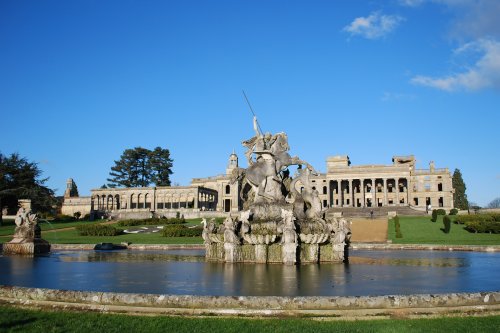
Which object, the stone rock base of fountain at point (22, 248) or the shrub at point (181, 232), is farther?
the shrub at point (181, 232)

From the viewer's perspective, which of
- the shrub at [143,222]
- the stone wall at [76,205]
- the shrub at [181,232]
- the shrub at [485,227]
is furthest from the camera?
the stone wall at [76,205]

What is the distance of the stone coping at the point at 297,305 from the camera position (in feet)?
26.3

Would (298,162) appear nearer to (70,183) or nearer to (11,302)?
(11,302)

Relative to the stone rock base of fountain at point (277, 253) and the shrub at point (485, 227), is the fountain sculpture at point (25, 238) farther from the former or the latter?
the shrub at point (485, 227)

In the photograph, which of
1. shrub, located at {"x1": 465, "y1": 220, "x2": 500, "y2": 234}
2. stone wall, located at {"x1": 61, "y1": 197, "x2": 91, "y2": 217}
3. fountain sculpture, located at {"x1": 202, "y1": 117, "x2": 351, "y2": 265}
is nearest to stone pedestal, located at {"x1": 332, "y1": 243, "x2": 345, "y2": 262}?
fountain sculpture, located at {"x1": 202, "y1": 117, "x2": 351, "y2": 265}

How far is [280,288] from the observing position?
35.0 ft

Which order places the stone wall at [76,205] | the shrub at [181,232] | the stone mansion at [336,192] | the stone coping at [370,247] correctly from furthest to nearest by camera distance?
the stone mansion at [336,192] < the stone wall at [76,205] < the shrub at [181,232] < the stone coping at [370,247]

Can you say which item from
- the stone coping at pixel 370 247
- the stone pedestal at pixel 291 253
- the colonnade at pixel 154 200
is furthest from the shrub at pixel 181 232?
the colonnade at pixel 154 200

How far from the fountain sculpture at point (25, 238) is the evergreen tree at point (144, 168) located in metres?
104

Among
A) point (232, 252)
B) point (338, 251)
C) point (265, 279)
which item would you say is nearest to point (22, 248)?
point (232, 252)

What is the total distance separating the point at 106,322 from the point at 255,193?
12816 mm

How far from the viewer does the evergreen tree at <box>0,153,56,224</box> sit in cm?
6775

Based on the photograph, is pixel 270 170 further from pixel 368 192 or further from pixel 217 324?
pixel 368 192

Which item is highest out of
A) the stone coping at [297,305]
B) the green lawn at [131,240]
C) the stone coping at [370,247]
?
the stone coping at [297,305]
